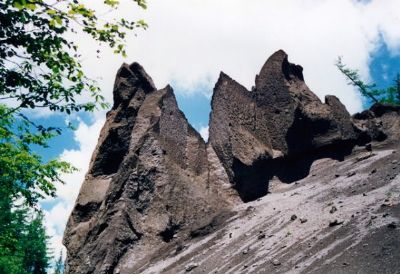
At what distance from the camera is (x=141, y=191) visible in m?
22.0

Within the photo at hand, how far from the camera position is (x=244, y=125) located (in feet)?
85.4

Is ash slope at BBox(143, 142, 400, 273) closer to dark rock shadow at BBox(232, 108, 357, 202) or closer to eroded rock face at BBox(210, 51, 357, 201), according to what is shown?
dark rock shadow at BBox(232, 108, 357, 202)

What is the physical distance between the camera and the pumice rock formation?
43.0 ft

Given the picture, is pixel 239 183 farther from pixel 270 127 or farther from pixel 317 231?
pixel 317 231

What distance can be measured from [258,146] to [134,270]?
11.3 metres

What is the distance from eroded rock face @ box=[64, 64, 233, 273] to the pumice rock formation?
0.07 meters

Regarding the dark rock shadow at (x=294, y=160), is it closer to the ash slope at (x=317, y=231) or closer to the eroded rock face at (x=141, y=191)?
the eroded rock face at (x=141, y=191)

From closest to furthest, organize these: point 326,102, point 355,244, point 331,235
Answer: point 355,244 < point 331,235 < point 326,102

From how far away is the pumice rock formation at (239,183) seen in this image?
13.1 m

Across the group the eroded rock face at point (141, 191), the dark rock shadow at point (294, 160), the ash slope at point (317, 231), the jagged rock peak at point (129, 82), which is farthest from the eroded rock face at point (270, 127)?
the jagged rock peak at point (129, 82)

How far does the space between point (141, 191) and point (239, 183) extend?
20.6ft

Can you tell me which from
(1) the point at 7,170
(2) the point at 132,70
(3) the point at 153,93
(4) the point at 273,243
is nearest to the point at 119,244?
(1) the point at 7,170

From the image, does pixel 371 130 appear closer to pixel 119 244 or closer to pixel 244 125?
pixel 244 125

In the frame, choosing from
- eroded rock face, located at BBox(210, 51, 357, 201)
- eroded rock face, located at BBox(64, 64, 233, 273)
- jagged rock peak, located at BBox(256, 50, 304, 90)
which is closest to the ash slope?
eroded rock face, located at BBox(64, 64, 233, 273)
